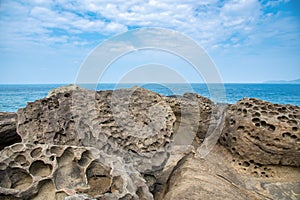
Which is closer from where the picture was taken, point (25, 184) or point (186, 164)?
point (25, 184)

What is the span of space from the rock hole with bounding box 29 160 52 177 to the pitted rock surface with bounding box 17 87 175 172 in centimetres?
81

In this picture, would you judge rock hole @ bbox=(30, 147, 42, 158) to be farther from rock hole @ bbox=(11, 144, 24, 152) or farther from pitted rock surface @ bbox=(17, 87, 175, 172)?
pitted rock surface @ bbox=(17, 87, 175, 172)

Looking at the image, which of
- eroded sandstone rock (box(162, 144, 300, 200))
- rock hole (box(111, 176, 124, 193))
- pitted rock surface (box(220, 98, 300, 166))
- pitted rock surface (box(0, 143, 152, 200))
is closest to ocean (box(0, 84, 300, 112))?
pitted rock surface (box(220, 98, 300, 166))

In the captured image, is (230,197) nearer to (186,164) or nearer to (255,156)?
(186,164)

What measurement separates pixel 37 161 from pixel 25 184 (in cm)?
20

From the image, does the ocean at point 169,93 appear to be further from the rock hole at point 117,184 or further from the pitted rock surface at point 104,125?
the rock hole at point 117,184

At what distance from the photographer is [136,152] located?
309cm

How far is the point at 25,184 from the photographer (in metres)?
2.10

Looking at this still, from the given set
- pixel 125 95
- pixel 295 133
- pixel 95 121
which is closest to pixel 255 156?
pixel 295 133

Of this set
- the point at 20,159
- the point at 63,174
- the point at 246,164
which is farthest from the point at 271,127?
the point at 20,159

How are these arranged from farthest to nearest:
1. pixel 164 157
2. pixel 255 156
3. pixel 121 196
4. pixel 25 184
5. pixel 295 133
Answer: pixel 255 156 < pixel 295 133 < pixel 164 157 < pixel 25 184 < pixel 121 196

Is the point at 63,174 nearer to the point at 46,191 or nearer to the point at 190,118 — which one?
the point at 46,191

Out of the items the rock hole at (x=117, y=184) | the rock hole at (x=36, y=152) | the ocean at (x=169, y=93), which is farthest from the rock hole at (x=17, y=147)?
the ocean at (x=169, y=93)

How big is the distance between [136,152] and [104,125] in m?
0.53
